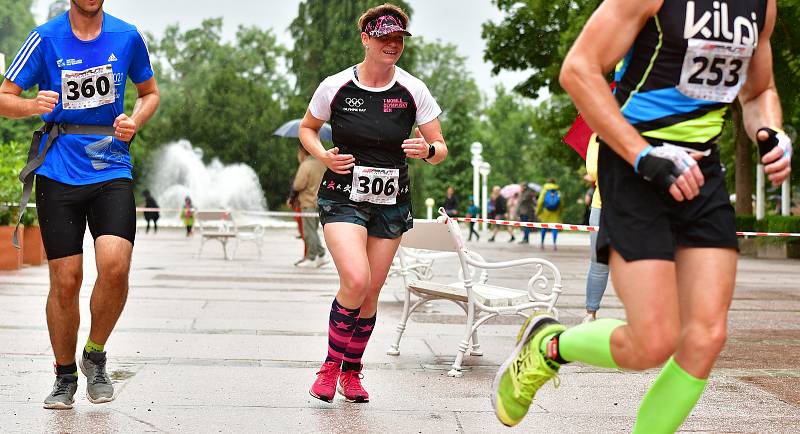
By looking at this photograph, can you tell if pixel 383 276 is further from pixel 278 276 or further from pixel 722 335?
pixel 278 276

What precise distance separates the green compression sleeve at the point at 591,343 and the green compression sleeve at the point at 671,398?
0.54ft

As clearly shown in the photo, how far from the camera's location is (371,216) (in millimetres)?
5734

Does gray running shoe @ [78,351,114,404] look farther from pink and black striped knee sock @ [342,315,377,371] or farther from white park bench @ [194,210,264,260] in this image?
white park bench @ [194,210,264,260]

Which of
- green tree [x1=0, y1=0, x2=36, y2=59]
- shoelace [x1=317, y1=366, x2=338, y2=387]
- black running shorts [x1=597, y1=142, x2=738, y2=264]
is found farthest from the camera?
green tree [x1=0, y1=0, x2=36, y2=59]

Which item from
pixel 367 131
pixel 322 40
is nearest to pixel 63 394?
pixel 367 131

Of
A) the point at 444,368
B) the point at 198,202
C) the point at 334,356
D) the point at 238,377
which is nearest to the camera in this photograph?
the point at 334,356

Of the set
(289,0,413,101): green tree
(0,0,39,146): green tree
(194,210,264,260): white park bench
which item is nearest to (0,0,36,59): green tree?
(0,0,39,146): green tree

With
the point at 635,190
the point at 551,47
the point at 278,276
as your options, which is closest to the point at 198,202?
the point at 551,47

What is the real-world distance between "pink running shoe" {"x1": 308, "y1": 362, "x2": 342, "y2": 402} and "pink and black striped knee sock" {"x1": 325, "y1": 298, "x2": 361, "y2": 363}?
42 millimetres

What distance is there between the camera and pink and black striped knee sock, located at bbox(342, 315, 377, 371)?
19.2ft

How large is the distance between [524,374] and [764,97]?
124cm

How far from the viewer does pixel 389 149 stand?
225 inches

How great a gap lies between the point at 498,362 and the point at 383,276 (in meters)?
1.82

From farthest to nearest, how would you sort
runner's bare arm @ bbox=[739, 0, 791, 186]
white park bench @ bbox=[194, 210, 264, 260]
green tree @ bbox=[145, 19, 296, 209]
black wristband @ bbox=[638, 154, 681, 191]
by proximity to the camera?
green tree @ bbox=[145, 19, 296, 209], white park bench @ bbox=[194, 210, 264, 260], runner's bare arm @ bbox=[739, 0, 791, 186], black wristband @ bbox=[638, 154, 681, 191]
